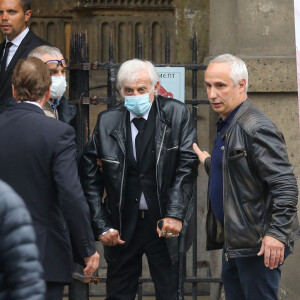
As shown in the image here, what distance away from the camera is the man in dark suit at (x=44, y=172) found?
4.95 metres

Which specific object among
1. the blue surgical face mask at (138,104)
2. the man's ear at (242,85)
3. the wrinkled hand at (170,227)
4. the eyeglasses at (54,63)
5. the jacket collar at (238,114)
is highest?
the eyeglasses at (54,63)

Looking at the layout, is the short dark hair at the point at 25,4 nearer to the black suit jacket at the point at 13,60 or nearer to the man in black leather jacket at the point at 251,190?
the black suit jacket at the point at 13,60

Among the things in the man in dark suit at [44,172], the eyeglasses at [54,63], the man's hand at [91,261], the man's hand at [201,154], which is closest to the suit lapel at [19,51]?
the eyeglasses at [54,63]

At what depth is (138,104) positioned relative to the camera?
5938mm

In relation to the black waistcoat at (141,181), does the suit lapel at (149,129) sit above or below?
above

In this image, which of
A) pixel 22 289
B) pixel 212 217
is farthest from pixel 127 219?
pixel 22 289

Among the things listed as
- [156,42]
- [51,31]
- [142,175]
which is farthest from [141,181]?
[51,31]

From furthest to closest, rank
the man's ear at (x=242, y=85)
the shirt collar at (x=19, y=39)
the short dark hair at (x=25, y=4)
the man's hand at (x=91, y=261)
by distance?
the short dark hair at (x=25, y=4)
the shirt collar at (x=19, y=39)
the man's ear at (x=242, y=85)
the man's hand at (x=91, y=261)

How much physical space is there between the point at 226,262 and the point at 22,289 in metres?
2.57

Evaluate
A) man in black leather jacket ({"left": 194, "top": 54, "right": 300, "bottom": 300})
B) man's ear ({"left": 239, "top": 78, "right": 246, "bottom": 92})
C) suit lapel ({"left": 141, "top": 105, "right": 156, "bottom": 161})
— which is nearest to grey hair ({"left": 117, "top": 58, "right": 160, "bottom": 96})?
suit lapel ({"left": 141, "top": 105, "right": 156, "bottom": 161})

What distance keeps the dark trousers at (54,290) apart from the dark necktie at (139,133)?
1112 millimetres

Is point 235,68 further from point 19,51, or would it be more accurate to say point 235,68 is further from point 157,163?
point 19,51

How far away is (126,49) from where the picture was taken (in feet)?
34.2

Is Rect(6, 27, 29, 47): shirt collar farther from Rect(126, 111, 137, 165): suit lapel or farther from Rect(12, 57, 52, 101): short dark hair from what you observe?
Rect(12, 57, 52, 101): short dark hair
